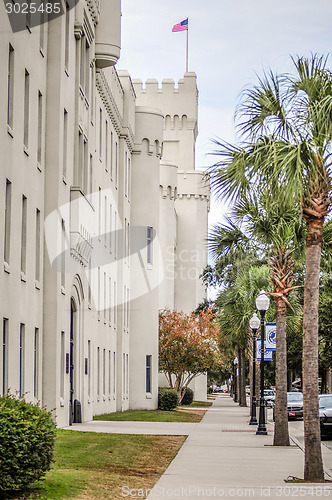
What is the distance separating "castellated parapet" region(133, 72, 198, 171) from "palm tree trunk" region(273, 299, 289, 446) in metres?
55.9

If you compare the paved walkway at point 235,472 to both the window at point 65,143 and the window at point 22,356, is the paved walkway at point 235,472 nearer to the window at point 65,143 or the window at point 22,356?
the window at point 22,356

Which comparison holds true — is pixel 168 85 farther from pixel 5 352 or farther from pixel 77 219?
pixel 5 352

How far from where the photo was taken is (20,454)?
33.7 ft

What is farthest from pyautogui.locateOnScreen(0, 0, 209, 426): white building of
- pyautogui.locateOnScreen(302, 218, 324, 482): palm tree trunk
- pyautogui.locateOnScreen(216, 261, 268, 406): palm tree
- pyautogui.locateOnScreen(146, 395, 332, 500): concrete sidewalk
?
pyautogui.locateOnScreen(302, 218, 324, 482): palm tree trunk

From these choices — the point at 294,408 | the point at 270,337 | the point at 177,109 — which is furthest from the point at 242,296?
the point at 177,109

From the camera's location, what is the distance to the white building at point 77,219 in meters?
22.1

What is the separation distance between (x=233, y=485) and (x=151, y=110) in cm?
3996

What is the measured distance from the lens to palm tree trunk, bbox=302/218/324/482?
14.3 metres

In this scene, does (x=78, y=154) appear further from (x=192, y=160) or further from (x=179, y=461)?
(x=192, y=160)

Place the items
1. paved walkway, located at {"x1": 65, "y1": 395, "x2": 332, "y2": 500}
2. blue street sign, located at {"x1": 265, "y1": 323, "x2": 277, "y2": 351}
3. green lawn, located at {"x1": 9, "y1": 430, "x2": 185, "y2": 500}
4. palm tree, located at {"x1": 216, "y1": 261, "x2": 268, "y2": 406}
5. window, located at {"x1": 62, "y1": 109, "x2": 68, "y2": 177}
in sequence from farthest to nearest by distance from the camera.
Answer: palm tree, located at {"x1": 216, "y1": 261, "x2": 268, "y2": 406}, blue street sign, located at {"x1": 265, "y1": 323, "x2": 277, "y2": 351}, window, located at {"x1": 62, "y1": 109, "x2": 68, "y2": 177}, paved walkway, located at {"x1": 65, "y1": 395, "x2": 332, "y2": 500}, green lawn, located at {"x1": 9, "y1": 430, "x2": 185, "y2": 500}

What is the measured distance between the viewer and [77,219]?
92.8 feet

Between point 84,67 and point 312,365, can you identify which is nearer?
point 312,365

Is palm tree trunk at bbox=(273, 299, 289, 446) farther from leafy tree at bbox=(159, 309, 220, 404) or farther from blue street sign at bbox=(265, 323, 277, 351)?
leafy tree at bbox=(159, 309, 220, 404)

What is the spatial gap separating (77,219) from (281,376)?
9409 millimetres
